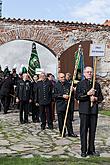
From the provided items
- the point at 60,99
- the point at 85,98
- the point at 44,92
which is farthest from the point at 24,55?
the point at 85,98

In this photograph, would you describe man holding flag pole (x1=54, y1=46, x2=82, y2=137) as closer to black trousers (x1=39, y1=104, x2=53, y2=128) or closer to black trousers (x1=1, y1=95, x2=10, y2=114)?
black trousers (x1=39, y1=104, x2=53, y2=128)

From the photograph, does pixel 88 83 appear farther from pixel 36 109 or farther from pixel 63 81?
pixel 36 109

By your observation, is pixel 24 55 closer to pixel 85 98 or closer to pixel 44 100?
pixel 44 100

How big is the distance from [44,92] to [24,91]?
159cm

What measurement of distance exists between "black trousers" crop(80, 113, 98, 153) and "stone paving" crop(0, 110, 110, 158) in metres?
0.28

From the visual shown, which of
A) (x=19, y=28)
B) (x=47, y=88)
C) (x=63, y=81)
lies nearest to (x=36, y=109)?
(x=47, y=88)

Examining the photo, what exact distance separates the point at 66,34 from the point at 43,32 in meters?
1.11

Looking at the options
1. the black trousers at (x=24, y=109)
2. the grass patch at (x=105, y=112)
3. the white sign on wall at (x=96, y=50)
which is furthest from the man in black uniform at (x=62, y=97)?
the grass patch at (x=105, y=112)

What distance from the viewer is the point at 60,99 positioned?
1069 cm

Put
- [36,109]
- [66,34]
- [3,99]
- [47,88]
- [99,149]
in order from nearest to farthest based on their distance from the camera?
[99,149]
[47,88]
[36,109]
[3,99]
[66,34]

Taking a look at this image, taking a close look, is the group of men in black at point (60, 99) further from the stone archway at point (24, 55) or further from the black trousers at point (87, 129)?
the stone archway at point (24, 55)

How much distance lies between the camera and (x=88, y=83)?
308 inches

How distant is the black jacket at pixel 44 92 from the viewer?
1163 cm

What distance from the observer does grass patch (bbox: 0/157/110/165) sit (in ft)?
23.3
